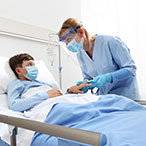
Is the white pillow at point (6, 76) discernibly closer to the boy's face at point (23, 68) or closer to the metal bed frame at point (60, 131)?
the boy's face at point (23, 68)

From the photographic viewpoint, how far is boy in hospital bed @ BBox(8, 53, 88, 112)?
1349 millimetres

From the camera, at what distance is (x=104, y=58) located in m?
1.58

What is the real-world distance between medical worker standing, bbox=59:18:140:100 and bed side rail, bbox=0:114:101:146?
2.69 ft

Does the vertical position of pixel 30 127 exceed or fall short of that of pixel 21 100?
it exceeds it

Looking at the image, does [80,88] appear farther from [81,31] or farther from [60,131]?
[60,131]

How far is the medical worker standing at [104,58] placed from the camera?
1438 mm

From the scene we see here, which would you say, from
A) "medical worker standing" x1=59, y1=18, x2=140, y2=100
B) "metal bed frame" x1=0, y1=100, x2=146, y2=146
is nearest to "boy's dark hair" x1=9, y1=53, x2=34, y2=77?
"medical worker standing" x1=59, y1=18, x2=140, y2=100

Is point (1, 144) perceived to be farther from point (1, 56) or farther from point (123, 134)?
point (1, 56)

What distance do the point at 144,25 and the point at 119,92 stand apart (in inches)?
44.9

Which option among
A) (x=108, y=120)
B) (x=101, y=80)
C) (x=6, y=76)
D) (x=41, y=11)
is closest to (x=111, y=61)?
(x=101, y=80)

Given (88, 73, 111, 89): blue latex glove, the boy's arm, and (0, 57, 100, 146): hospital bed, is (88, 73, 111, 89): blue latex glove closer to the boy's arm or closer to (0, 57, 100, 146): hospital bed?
(0, 57, 100, 146): hospital bed

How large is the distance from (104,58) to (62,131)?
112cm

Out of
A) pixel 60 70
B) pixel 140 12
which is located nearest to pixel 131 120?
pixel 60 70

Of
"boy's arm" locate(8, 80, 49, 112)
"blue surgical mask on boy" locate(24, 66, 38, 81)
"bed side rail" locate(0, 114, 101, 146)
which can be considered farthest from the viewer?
"blue surgical mask on boy" locate(24, 66, 38, 81)
